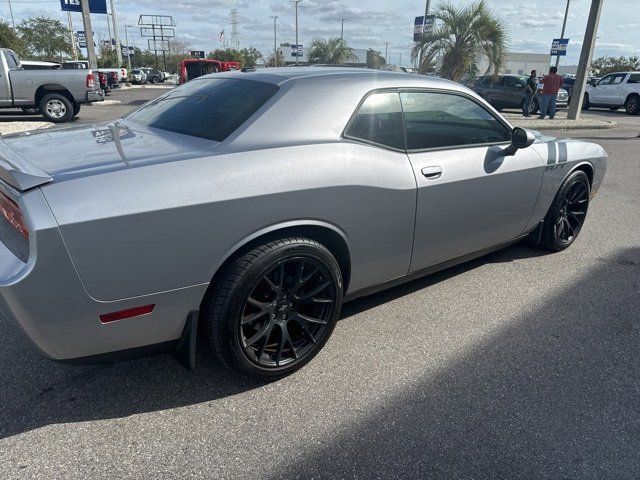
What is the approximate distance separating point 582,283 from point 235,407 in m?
2.93

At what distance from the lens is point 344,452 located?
208 cm

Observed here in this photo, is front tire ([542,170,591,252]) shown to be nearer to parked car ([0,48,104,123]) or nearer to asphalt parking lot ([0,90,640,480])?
asphalt parking lot ([0,90,640,480])

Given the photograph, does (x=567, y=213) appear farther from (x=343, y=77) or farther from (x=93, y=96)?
(x=93, y=96)

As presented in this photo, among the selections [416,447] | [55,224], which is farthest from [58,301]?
[416,447]

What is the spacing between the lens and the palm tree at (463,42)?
15.5 metres

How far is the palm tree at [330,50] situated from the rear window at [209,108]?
29.8m

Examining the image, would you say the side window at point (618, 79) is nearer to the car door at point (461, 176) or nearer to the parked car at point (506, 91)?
the parked car at point (506, 91)

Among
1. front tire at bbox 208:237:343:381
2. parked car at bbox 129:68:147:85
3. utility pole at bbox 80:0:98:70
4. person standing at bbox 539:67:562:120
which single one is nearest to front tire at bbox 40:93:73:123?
utility pole at bbox 80:0:98:70

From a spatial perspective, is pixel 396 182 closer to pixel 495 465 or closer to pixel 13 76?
pixel 495 465

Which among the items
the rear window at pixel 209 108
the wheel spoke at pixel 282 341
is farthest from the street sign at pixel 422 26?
the wheel spoke at pixel 282 341

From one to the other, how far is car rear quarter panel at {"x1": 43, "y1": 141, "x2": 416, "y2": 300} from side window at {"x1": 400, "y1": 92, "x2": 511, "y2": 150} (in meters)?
0.41

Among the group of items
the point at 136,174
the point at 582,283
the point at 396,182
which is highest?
the point at 136,174

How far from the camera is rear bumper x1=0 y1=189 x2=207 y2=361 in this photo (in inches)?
70.5

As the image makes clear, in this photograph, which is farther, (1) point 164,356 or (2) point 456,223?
(2) point 456,223
